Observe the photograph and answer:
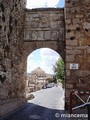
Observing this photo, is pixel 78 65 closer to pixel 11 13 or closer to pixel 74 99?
pixel 74 99

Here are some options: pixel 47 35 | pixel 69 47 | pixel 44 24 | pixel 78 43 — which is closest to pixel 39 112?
pixel 69 47

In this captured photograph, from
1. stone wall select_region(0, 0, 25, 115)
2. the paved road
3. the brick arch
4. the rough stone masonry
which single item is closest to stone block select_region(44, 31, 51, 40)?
the brick arch

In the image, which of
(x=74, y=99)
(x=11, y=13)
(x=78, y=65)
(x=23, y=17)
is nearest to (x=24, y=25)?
(x=23, y=17)

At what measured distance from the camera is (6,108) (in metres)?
9.18

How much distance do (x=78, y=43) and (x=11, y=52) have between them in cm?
255

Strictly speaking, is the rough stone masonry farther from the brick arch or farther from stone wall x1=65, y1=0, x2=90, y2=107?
the brick arch

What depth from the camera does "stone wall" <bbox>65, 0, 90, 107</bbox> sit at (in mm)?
10133

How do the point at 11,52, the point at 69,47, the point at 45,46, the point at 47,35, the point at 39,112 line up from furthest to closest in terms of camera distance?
the point at 45,46, the point at 47,35, the point at 69,47, the point at 11,52, the point at 39,112

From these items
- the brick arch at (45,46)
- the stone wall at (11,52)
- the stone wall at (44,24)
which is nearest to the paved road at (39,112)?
the stone wall at (11,52)

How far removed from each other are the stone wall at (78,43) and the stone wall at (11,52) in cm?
206

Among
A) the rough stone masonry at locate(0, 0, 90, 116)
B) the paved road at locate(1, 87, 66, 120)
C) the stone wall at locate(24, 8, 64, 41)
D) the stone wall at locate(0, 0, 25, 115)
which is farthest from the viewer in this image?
the stone wall at locate(24, 8, 64, 41)

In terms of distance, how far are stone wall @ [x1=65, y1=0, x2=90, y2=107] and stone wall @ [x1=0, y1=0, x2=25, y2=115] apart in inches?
81.2

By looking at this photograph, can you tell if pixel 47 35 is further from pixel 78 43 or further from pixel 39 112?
pixel 39 112

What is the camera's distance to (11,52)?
1011 centimetres
